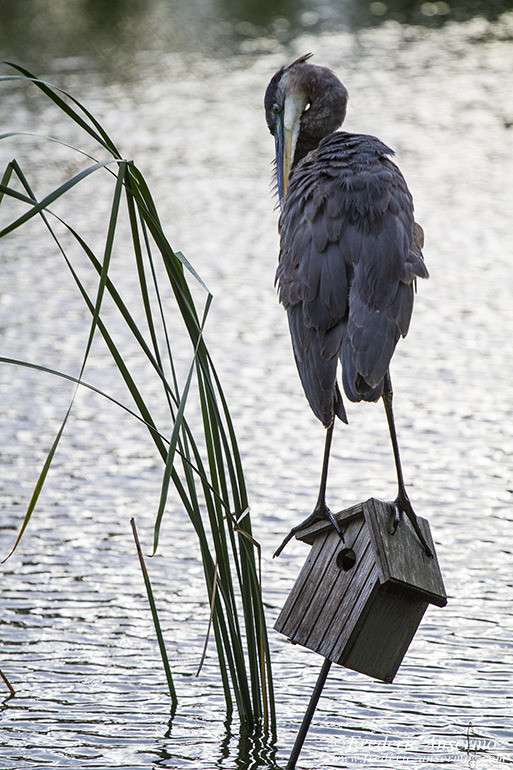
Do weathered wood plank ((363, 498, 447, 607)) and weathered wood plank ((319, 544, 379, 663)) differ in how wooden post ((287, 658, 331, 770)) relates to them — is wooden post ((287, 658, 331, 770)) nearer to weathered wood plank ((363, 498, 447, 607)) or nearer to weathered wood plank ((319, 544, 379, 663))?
weathered wood plank ((319, 544, 379, 663))

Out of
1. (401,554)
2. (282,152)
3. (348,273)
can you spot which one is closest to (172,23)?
(282,152)

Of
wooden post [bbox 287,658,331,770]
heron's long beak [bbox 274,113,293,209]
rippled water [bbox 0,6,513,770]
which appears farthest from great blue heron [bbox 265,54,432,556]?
rippled water [bbox 0,6,513,770]

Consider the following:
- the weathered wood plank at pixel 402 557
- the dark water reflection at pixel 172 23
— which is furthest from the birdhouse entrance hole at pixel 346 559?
the dark water reflection at pixel 172 23

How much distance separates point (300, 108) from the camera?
12.9 ft

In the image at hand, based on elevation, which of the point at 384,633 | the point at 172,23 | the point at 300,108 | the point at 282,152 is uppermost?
the point at 300,108

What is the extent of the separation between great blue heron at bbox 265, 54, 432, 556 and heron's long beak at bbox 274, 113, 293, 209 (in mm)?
470

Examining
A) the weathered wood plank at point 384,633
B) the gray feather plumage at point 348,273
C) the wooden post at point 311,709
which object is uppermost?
the gray feather plumage at point 348,273

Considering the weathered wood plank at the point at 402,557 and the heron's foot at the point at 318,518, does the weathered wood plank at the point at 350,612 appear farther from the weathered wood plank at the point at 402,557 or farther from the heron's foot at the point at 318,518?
the heron's foot at the point at 318,518

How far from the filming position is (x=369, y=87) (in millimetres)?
16328

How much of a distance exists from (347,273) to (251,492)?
8.84 ft

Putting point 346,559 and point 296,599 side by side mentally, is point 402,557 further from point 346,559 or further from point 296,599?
point 296,599

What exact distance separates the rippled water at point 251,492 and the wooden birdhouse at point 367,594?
27.8 inches

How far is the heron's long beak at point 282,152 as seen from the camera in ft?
12.9

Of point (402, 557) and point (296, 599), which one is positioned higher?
point (402, 557)
